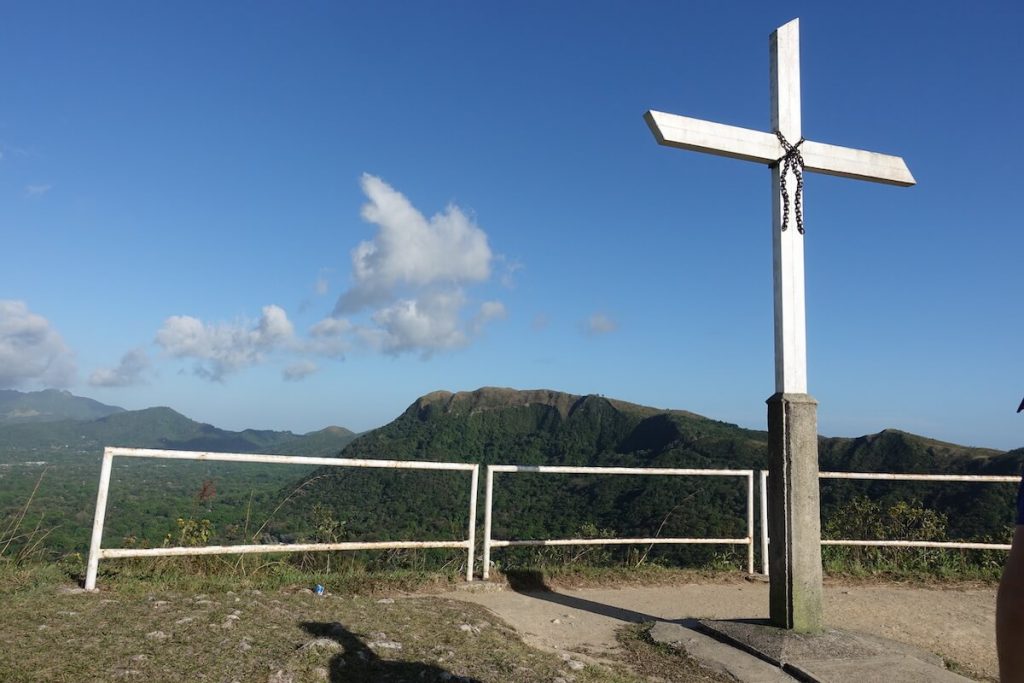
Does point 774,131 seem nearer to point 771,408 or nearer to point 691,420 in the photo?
point 771,408

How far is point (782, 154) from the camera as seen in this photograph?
4.59m

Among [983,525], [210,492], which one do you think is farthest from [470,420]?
[210,492]

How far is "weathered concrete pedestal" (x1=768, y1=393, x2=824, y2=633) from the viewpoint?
4.07 meters

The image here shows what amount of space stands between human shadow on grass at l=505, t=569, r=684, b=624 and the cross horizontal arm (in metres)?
3.30

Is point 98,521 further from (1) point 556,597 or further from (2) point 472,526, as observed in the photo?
(1) point 556,597

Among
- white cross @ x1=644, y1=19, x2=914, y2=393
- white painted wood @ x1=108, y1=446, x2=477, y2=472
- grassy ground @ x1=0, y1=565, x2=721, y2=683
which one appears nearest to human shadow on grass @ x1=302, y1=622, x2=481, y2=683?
grassy ground @ x1=0, y1=565, x2=721, y2=683

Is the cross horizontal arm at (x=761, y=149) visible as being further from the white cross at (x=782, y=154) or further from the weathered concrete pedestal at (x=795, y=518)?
the weathered concrete pedestal at (x=795, y=518)

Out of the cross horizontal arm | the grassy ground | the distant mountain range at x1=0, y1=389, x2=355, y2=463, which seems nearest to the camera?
the grassy ground

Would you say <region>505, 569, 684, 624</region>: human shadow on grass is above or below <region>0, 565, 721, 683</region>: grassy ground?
below

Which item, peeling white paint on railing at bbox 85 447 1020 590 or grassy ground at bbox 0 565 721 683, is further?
peeling white paint on railing at bbox 85 447 1020 590

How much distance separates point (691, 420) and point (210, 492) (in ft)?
165

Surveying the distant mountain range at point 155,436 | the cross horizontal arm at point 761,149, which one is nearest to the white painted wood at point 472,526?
A: the cross horizontal arm at point 761,149

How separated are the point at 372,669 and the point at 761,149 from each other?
401cm

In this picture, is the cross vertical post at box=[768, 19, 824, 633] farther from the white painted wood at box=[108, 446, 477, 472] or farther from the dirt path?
the white painted wood at box=[108, 446, 477, 472]
